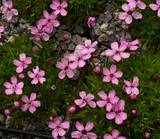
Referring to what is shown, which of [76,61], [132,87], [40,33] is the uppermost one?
[40,33]

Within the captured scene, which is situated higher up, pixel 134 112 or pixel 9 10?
pixel 9 10

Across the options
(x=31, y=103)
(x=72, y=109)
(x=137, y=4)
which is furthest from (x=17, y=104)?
(x=137, y=4)

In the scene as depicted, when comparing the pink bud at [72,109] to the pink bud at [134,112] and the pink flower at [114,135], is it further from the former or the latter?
the pink bud at [134,112]

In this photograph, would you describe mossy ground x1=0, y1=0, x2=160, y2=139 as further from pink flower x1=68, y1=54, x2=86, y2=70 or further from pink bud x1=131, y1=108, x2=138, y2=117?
pink flower x1=68, y1=54, x2=86, y2=70

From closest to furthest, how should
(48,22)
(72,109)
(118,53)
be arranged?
1. (72,109)
2. (118,53)
3. (48,22)

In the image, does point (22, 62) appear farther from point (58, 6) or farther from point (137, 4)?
point (137, 4)

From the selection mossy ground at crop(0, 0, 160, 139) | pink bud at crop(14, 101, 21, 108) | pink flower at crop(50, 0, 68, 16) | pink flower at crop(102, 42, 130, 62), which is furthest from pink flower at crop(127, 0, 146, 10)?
pink bud at crop(14, 101, 21, 108)

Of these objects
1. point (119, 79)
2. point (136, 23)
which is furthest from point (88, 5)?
point (119, 79)
